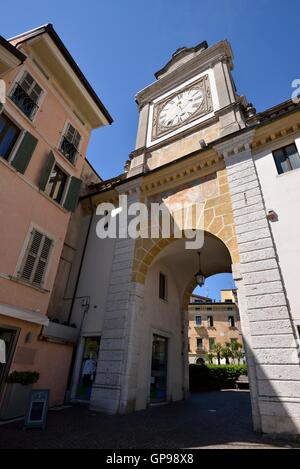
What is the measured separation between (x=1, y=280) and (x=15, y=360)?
222 centimetres

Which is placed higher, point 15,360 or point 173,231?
point 173,231

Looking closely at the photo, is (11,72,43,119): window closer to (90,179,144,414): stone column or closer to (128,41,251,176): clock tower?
(128,41,251,176): clock tower

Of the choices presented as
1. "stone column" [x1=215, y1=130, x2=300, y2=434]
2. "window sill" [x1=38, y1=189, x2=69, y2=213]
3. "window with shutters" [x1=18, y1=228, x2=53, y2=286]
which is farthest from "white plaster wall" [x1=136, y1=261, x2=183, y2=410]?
"window sill" [x1=38, y1=189, x2=69, y2=213]

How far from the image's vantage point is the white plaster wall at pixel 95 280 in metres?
9.63

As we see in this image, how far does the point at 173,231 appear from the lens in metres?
9.45

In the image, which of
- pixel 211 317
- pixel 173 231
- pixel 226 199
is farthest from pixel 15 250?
pixel 211 317

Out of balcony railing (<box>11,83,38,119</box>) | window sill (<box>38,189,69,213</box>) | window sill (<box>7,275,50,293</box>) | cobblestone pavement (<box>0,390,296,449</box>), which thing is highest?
balcony railing (<box>11,83,38,119</box>)

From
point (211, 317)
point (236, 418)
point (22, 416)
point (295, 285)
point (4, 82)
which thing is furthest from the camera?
point (211, 317)

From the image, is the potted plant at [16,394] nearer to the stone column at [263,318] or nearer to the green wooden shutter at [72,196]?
the green wooden shutter at [72,196]

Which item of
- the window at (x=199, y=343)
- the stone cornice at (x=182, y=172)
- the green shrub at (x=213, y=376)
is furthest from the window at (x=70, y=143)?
the window at (x=199, y=343)

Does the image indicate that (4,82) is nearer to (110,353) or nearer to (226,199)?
(226,199)

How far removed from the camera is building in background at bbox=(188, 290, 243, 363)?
38.3 meters

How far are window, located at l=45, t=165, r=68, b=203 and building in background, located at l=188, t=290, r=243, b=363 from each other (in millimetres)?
33335

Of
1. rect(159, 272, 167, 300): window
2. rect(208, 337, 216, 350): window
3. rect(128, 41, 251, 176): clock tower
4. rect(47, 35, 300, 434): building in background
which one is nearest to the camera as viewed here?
rect(47, 35, 300, 434): building in background
